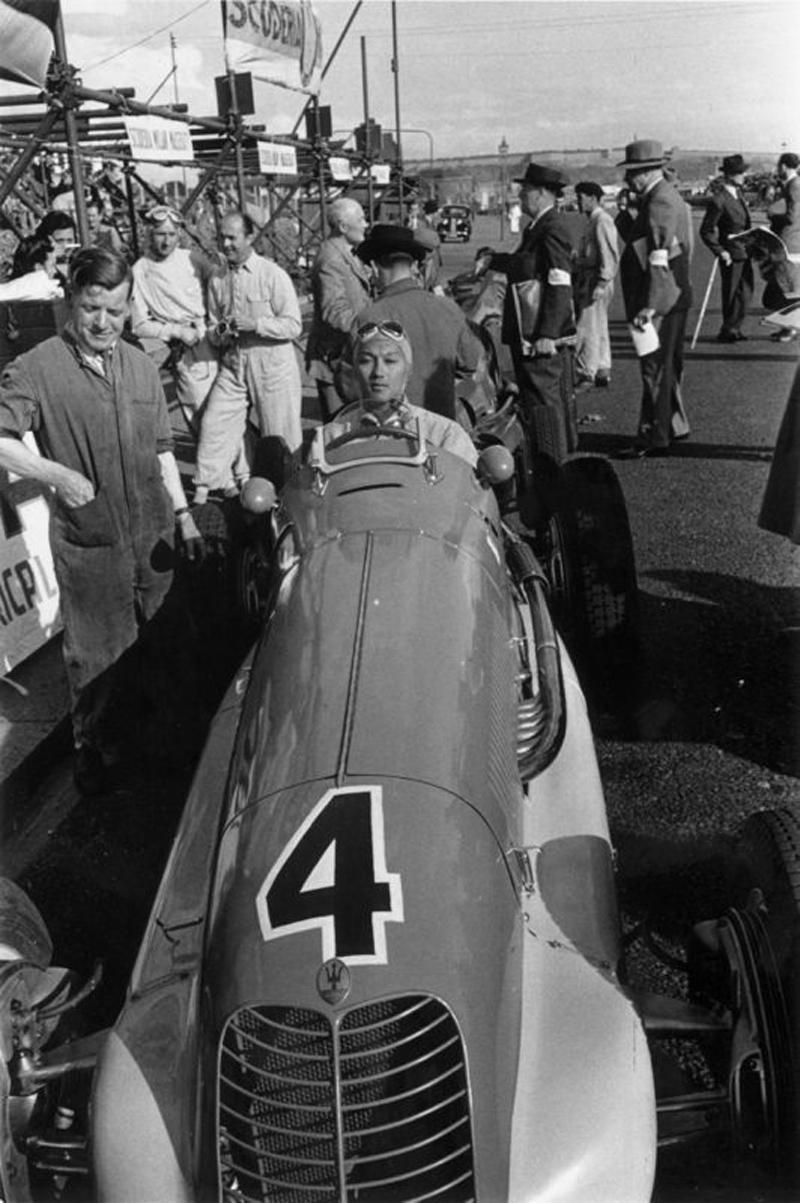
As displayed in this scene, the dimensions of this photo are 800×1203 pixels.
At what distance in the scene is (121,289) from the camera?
3809 mm

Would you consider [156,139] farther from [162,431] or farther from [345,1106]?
[345,1106]

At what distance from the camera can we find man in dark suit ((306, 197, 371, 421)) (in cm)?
739

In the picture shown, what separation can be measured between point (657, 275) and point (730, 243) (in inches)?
219

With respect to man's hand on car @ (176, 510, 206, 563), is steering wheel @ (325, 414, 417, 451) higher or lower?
higher

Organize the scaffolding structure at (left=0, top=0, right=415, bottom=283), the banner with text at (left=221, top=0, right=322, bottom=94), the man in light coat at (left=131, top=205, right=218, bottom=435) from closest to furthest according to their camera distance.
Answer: the scaffolding structure at (left=0, top=0, right=415, bottom=283), the man in light coat at (left=131, top=205, right=218, bottom=435), the banner with text at (left=221, top=0, right=322, bottom=94)

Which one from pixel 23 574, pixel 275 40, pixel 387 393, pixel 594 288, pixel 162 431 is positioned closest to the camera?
pixel 387 393

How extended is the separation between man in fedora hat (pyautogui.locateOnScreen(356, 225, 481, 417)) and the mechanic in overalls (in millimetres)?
1815

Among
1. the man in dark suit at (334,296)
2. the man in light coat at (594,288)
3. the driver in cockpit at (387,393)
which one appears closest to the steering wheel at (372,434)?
the driver in cockpit at (387,393)

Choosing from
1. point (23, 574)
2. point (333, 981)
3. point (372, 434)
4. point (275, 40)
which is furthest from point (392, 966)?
point (275, 40)

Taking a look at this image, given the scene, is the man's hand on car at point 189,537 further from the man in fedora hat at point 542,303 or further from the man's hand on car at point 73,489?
the man in fedora hat at point 542,303

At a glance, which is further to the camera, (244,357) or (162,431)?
(244,357)

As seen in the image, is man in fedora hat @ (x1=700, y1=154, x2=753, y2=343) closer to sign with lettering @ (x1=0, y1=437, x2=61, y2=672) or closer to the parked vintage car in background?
sign with lettering @ (x1=0, y1=437, x2=61, y2=672)

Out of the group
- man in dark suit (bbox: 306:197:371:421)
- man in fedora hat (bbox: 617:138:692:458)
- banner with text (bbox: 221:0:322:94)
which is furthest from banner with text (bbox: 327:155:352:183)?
man in dark suit (bbox: 306:197:371:421)

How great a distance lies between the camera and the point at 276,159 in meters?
11.6
